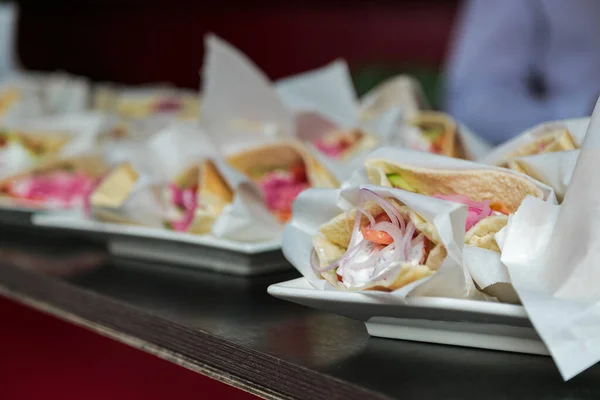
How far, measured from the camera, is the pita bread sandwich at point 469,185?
98 cm

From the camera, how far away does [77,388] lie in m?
1.58

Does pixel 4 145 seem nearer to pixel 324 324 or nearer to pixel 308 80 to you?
pixel 308 80

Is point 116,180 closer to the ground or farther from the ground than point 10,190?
farther from the ground

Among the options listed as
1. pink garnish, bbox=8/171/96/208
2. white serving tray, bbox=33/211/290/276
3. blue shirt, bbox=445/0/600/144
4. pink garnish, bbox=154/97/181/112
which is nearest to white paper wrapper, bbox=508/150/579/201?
white serving tray, bbox=33/211/290/276

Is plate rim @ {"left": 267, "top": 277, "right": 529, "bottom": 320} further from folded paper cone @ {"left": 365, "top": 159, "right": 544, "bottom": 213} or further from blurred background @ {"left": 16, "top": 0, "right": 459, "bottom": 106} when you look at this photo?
blurred background @ {"left": 16, "top": 0, "right": 459, "bottom": 106}

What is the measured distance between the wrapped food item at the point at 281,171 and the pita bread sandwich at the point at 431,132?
23 centimetres

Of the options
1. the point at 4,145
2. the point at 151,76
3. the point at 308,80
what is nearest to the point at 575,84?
the point at 308,80

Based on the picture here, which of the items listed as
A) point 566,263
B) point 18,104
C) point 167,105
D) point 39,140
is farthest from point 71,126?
point 566,263

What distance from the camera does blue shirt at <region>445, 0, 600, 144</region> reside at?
244 cm

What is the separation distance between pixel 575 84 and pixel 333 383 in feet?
6.08

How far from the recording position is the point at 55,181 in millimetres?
2025

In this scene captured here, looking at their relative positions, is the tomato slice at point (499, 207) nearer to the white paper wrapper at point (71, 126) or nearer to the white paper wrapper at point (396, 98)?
the white paper wrapper at point (396, 98)

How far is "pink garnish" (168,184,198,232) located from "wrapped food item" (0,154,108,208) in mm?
411

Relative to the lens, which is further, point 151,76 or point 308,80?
point 151,76
